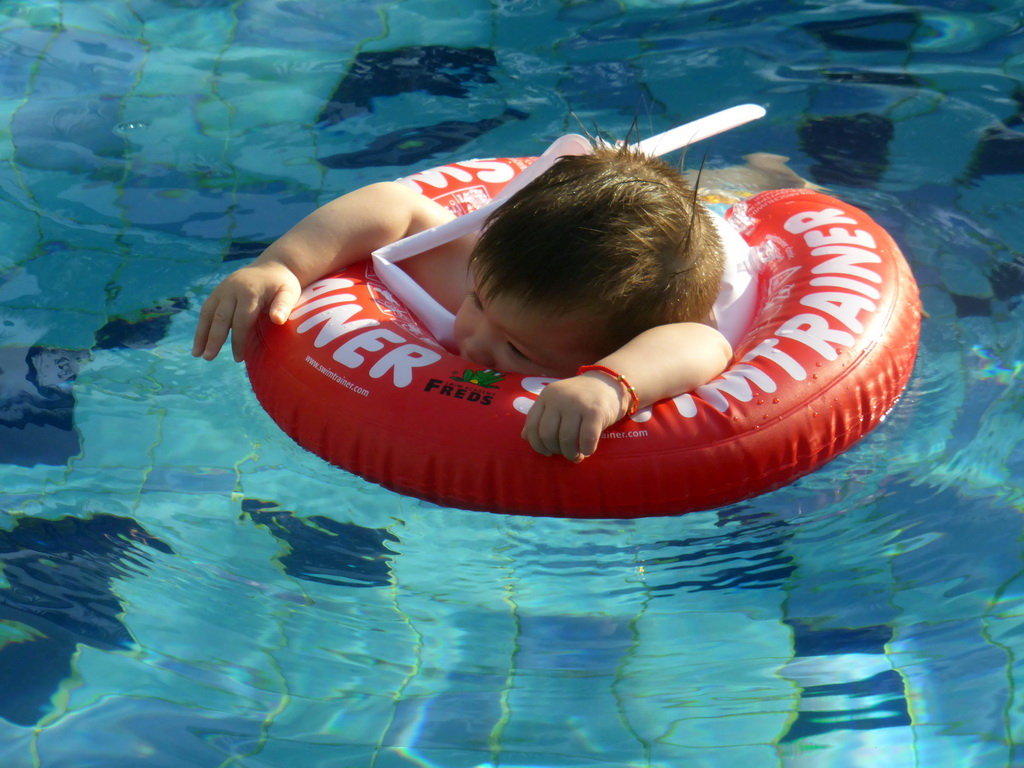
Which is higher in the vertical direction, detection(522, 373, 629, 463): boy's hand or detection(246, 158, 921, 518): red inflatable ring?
detection(522, 373, 629, 463): boy's hand

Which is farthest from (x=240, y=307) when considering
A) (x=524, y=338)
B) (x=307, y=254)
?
(x=524, y=338)

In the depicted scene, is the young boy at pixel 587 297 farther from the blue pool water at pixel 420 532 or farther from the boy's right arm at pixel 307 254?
the blue pool water at pixel 420 532

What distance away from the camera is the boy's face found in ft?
7.13

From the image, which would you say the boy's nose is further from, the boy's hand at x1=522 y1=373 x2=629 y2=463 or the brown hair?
the boy's hand at x1=522 y1=373 x2=629 y2=463

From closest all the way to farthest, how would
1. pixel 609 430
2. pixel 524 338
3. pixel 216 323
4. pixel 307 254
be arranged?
pixel 609 430
pixel 524 338
pixel 216 323
pixel 307 254

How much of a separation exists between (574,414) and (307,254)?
883 millimetres

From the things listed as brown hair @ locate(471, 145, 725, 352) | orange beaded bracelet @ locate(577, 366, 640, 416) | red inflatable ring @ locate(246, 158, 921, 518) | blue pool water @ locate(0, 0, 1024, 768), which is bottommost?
blue pool water @ locate(0, 0, 1024, 768)

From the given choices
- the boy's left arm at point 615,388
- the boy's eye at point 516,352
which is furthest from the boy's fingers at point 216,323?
the boy's left arm at point 615,388

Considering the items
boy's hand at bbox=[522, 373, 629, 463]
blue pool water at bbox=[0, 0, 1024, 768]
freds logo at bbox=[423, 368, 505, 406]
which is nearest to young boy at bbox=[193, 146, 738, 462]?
boy's hand at bbox=[522, 373, 629, 463]

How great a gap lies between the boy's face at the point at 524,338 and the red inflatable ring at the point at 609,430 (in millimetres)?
87

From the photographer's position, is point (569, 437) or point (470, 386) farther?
point (470, 386)

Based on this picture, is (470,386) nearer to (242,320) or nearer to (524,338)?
(524,338)

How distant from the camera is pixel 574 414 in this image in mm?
1952

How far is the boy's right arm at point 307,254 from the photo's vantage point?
2.38 m
